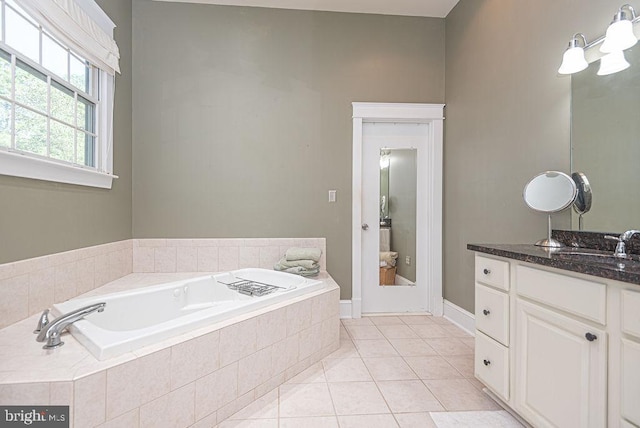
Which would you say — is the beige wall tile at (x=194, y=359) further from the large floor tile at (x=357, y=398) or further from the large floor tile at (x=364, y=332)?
the large floor tile at (x=364, y=332)

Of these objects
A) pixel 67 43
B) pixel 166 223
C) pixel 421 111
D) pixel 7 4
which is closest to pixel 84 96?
pixel 67 43

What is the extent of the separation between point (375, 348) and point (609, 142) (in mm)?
1930

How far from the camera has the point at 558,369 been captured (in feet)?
4.10

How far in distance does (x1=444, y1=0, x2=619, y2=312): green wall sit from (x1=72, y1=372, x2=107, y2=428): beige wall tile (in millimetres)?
2345

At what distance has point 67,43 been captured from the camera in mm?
1962

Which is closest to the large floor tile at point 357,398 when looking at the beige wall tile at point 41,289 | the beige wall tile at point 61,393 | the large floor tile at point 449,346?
the large floor tile at point 449,346

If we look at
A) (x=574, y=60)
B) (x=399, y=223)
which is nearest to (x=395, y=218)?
(x=399, y=223)

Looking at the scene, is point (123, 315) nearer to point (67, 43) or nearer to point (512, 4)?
point (67, 43)

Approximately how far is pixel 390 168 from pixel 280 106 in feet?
4.18

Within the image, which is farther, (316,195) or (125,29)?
(316,195)

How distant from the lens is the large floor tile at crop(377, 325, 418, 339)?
2676 mm

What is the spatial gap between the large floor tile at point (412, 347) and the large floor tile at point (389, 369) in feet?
0.44

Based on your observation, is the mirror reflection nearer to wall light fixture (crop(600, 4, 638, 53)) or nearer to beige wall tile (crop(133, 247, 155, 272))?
wall light fixture (crop(600, 4, 638, 53))

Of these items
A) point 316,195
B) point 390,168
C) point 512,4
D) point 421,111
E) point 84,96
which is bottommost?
point 316,195
